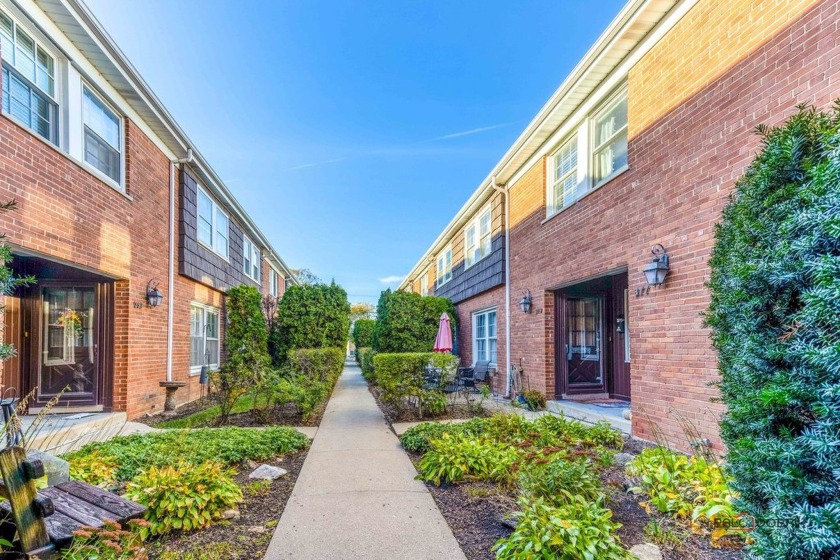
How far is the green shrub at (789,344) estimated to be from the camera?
1.62 metres

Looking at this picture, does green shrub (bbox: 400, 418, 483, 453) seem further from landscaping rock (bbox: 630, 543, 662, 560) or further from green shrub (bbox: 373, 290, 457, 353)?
green shrub (bbox: 373, 290, 457, 353)

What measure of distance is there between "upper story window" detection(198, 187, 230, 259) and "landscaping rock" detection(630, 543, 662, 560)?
→ 34.0 feet

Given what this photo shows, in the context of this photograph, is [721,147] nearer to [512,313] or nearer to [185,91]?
[512,313]

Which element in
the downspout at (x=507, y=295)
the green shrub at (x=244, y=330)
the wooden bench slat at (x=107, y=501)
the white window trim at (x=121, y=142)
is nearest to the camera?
the wooden bench slat at (x=107, y=501)

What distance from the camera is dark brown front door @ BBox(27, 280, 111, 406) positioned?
702cm

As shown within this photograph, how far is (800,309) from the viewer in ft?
5.89

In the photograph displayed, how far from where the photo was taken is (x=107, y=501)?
2.99m

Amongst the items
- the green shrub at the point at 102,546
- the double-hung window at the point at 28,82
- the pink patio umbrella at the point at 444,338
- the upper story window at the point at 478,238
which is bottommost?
the green shrub at the point at 102,546

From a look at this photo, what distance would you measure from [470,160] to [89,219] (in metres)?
16.2

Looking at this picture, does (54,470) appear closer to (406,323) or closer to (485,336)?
(406,323)

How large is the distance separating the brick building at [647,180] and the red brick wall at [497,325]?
0.86 m

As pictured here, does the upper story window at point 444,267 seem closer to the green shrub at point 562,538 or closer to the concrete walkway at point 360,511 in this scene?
the concrete walkway at point 360,511

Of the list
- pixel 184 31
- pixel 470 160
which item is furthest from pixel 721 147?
pixel 470 160

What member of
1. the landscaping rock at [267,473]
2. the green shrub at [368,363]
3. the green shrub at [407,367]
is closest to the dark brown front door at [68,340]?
the landscaping rock at [267,473]
